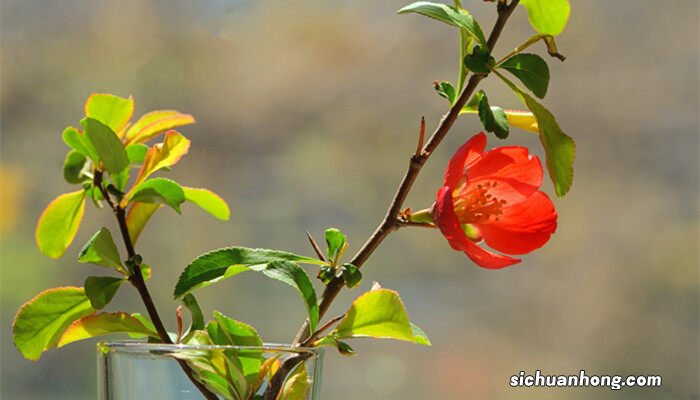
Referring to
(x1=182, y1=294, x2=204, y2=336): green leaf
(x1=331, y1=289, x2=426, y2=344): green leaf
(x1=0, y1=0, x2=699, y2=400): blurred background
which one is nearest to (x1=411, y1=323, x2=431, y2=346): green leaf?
(x1=331, y1=289, x2=426, y2=344): green leaf

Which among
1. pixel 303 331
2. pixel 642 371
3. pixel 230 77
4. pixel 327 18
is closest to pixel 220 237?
pixel 230 77

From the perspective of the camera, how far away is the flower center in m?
0.41

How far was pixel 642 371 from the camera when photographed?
3.50 ft

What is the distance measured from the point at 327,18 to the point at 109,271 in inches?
16.4

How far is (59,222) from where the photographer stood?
46cm

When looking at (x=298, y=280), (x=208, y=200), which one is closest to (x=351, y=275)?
(x=298, y=280)

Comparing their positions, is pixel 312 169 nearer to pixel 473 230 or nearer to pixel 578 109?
pixel 578 109

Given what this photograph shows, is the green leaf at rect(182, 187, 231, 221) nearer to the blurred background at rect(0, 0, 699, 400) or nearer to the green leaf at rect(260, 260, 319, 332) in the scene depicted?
the green leaf at rect(260, 260, 319, 332)

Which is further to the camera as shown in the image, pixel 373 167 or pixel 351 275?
pixel 373 167

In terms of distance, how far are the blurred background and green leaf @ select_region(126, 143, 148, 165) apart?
2.03 ft

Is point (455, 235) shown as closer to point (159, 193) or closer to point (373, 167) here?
point (159, 193)

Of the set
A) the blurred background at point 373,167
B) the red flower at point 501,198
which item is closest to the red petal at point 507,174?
the red flower at point 501,198

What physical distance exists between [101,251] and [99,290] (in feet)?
0.07

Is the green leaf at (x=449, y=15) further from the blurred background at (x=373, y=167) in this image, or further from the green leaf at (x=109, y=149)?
the blurred background at (x=373, y=167)
